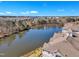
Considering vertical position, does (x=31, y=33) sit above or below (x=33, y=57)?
above

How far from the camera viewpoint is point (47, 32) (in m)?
4.54

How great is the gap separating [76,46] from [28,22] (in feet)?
4.66

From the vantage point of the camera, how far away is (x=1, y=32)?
4.66m

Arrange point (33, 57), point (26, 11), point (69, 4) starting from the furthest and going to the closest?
point (26, 11) < point (69, 4) < point (33, 57)

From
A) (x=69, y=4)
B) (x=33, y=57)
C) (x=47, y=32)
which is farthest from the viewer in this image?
(x=47, y=32)

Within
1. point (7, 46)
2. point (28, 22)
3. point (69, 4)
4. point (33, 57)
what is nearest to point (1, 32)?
point (7, 46)

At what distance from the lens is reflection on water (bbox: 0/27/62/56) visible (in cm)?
428

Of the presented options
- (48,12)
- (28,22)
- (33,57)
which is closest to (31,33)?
(28,22)

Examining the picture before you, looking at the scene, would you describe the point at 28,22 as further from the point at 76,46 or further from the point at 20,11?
the point at 76,46

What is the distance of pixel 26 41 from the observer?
4.47 m

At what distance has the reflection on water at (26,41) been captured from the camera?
4277mm

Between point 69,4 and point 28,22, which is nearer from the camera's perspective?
point 69,4

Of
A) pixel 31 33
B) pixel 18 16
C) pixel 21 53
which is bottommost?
pixel 21 53

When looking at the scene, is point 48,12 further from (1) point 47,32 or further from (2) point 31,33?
(2) point 31,33
